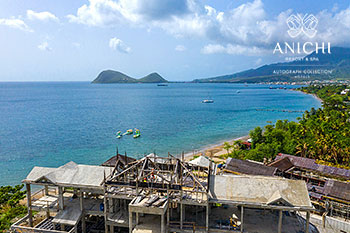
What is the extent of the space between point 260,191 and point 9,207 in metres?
29.0

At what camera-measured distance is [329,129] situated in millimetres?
→ 49094

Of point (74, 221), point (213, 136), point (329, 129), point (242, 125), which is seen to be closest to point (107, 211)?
point (74, 221)

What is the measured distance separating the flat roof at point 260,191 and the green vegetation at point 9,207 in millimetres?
21163

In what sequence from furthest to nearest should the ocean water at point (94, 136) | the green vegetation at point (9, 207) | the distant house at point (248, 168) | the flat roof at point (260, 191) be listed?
the ocean water at point (94, 136)
the distant house at point (248, 168)
the green vegetation at point (9, 207)
the flat roof at point (260, 191)

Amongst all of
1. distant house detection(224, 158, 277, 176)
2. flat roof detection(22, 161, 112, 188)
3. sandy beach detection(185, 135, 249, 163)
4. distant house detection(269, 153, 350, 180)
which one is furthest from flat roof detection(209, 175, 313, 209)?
sandy beach detection(185, 135, 249, 163)

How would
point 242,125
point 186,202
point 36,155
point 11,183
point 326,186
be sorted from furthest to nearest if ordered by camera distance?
1. point 242,125
2. point 36,155
3. point 11,183
4. point 326,186
5. point 186,202

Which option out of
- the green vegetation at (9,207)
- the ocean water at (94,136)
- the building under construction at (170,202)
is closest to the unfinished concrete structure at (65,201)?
the building under construction at (170,202)

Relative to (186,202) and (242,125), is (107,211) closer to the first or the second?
(186,202)

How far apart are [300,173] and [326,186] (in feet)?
19.3

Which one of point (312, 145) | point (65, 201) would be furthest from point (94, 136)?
point (312, 145)

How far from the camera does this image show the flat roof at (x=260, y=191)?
19350mm

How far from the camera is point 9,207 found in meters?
29.9

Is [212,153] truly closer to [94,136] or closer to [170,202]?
[170,202]

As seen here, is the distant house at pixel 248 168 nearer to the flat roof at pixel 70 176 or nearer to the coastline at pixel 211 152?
the coastline at pixel 211 152
